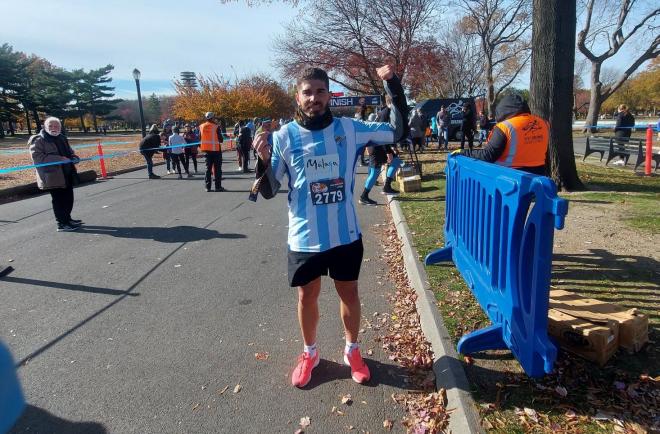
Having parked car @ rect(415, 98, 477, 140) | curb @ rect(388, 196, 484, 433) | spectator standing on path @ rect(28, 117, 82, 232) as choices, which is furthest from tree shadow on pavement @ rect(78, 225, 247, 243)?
parked car @ rect(415, 98, 477, 140)

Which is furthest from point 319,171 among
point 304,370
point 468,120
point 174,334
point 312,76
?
point 468,120

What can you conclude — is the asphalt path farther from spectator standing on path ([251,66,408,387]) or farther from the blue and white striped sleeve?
the blue and white striped sleeve

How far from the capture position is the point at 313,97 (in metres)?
2.59

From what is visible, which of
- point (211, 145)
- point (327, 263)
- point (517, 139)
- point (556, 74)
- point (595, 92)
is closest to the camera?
point (327, 263)

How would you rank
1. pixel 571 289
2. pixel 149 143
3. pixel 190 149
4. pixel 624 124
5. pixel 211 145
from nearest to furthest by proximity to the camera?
pixel 571 289 → pixel 211 145 → pixel 149 143 → pixel 624 124 → pixel 190 149

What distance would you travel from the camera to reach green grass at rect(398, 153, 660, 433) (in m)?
2.54

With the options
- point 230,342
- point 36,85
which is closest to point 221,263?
point 230,342

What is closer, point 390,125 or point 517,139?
point 390,125

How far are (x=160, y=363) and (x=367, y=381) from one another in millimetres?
1636

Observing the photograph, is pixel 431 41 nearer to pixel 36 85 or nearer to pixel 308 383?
pixel 308 383

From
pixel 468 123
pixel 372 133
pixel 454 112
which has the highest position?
pixel 454 112

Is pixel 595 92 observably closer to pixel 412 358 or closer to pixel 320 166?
pixel 412 358

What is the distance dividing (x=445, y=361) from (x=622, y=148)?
1161cm

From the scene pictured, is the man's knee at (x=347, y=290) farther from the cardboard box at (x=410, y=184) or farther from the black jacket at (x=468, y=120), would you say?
the black jacket at (x=468, y=120)
